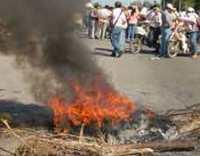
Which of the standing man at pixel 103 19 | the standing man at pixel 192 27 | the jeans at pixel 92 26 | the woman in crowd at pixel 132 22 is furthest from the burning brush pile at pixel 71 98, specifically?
the standing man at pixel 103 19

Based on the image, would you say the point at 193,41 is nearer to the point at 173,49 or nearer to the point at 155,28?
the point at 173,49

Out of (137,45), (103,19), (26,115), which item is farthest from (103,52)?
(26,115)

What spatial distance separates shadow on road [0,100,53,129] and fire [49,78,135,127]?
27cm

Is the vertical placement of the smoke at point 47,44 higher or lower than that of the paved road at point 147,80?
higher

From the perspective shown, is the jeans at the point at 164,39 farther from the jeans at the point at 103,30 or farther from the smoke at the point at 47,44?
the smoke at the point at 47,44

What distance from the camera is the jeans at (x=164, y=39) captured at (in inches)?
838

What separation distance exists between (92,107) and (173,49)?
1331 cm

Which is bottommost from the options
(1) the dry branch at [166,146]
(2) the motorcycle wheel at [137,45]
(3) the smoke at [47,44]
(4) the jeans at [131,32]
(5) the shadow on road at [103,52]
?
(5) the shadow on road at [103,52]

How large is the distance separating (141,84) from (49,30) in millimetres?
5771

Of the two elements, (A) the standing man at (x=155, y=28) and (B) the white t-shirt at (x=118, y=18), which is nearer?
(B) the white t-shirt at (x=118, y=18)

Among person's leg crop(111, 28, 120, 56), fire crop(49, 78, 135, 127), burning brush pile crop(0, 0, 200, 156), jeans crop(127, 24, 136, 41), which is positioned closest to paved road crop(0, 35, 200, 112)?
person's leg crop(111, 28, 120, 56)

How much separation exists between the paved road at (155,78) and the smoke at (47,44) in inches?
65.1

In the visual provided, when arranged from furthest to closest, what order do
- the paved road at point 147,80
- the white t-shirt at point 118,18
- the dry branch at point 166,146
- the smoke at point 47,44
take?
1. the white t-shirt at point 118,18
2. the paved road at point 147,80
3. the smoke at point 47,44
4. the dry branch at point 166,146

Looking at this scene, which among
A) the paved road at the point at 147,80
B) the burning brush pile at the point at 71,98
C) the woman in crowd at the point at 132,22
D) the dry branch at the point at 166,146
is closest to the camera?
the dry branch at the point at 166,146
